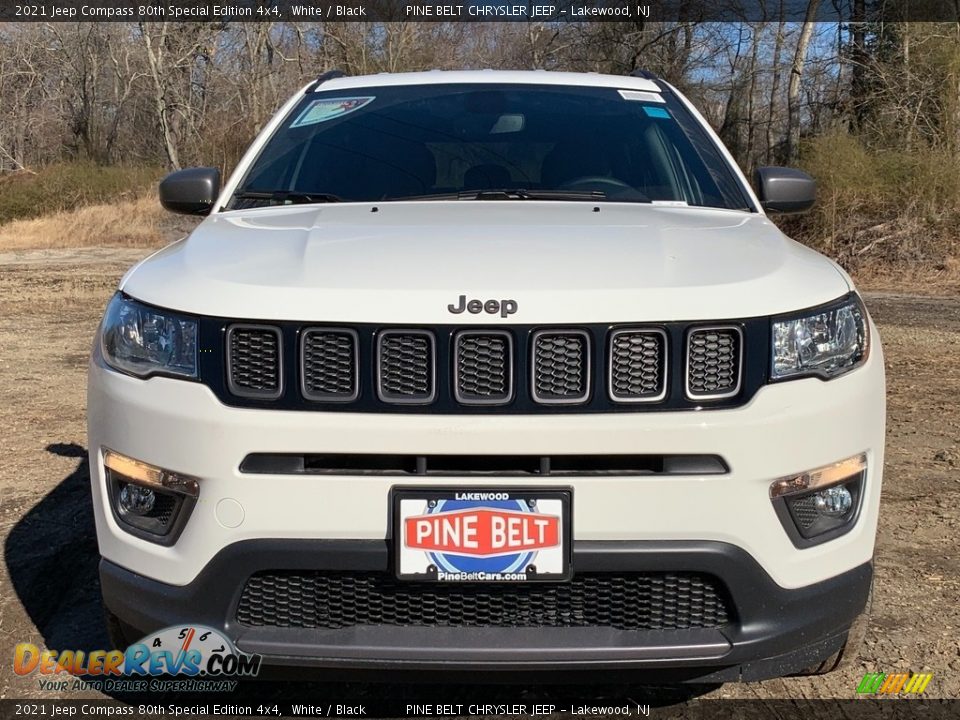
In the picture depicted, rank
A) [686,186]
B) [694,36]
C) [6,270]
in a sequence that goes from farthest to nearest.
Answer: [694,36] → [6,270] → [686,186]

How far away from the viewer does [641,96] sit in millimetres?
3936

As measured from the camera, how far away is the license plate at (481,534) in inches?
83.5

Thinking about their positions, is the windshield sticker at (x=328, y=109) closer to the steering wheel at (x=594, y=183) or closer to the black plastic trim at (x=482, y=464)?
the steering wheel at (x=594, y=183)

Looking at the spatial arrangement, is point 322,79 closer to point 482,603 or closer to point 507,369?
point 507,369

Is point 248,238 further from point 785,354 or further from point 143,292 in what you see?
point 785,354

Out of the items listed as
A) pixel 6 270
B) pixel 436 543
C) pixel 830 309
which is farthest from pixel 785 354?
pixel 6 270

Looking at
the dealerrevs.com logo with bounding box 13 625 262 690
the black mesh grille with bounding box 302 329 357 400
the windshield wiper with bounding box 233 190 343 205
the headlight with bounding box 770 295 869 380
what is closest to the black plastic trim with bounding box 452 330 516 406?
the black mesh grille with bounding box 302 329 357 400

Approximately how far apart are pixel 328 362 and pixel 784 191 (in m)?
2.00

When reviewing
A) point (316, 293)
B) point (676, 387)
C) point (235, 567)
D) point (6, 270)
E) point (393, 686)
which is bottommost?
point (6, 270)

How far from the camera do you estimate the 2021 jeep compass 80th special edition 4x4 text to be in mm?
2135

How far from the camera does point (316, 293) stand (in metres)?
2.21

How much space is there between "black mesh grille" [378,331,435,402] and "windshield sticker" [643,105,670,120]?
6.55 feet

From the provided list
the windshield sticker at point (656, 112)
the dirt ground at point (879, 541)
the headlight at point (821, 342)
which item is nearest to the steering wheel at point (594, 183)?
the windshield sticker at point (656, 112)

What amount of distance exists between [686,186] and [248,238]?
5.06 feet
